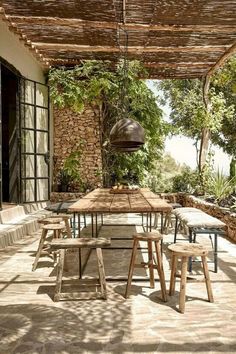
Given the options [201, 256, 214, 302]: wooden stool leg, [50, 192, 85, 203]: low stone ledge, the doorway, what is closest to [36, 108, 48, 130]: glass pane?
the doorway

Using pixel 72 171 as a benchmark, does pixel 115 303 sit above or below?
below

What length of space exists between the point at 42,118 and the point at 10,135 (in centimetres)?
133

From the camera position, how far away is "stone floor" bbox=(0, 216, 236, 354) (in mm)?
2461

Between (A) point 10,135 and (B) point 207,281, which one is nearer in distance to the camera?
(B) point 207,281

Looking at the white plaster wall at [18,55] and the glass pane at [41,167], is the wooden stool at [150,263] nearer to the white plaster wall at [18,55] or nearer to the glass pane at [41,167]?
the white plaster wall at [18,55]

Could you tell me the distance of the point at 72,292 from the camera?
11.6 ft

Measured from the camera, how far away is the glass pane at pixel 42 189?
899 centimetres

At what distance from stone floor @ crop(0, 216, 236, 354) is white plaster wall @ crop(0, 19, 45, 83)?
445 cm

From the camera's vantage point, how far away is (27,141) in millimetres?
8328

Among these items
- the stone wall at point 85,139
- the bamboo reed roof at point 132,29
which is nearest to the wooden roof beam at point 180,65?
the bamboo reed roof at point 132,29

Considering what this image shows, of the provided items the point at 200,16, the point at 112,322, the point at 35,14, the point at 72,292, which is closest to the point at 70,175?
the point at 35,14

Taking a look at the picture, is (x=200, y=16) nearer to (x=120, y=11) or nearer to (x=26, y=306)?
(x=120, y=11)

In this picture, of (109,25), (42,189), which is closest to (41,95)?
(42,189)

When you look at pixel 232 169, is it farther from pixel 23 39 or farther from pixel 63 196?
pixel 23 39
